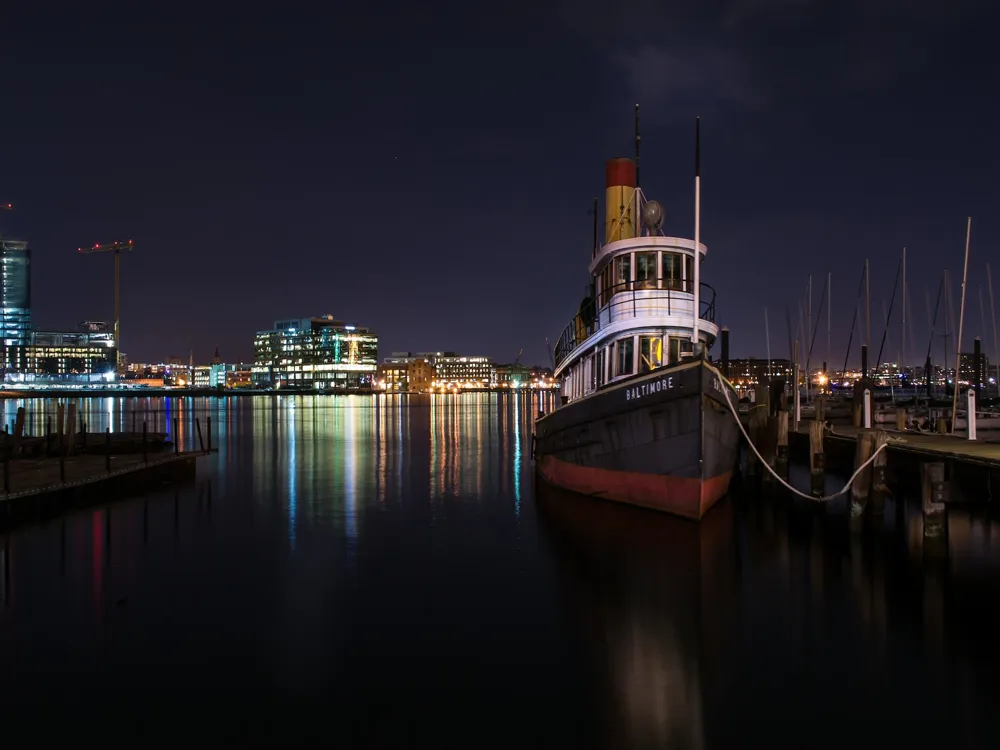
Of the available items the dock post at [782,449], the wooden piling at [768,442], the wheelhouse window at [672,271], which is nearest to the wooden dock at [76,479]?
the wheelhouse window at [672,271]

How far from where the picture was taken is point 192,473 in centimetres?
2864

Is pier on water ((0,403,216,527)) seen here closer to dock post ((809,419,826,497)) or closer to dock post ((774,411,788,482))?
dock post ((809,419,826,497))

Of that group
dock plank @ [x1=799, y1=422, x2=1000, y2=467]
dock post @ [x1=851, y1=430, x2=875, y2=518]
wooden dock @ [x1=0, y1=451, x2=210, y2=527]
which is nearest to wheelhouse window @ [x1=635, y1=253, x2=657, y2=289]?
dock post @ [x1=851, y1=430, x2=875, y2=518]

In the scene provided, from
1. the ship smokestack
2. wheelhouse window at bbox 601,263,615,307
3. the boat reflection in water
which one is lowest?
the boat reflection in water

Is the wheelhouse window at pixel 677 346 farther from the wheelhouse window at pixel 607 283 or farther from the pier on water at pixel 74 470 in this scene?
the pier on water at pixel 74 470

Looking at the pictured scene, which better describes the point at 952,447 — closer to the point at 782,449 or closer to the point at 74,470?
the point at 782,449

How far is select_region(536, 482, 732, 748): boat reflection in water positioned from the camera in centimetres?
791

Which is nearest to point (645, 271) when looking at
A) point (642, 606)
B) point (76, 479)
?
point (642, 606)

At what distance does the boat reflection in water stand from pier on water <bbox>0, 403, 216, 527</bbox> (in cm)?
1361

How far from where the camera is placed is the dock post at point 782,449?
23.0 metres

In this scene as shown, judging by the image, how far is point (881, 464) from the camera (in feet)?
55.1

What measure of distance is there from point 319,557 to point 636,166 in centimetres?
1600

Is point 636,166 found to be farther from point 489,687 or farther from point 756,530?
point 489,687

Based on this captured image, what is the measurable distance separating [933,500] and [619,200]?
1339 centimetres
